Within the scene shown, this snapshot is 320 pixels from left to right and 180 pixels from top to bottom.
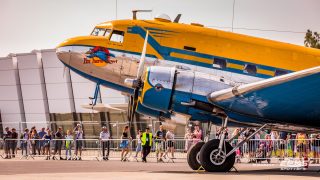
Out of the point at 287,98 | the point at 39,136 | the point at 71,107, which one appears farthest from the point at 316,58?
the point at 71,107

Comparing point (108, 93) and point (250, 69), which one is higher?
point (250, 69)

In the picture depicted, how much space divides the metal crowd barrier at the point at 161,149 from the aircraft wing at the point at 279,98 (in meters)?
8.93

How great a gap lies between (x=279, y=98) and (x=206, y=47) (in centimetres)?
396

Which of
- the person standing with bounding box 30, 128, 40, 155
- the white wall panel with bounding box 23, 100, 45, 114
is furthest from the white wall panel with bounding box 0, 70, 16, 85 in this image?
the person standing with bounding box 30, 128, 40, 155

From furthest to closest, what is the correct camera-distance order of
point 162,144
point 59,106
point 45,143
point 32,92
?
point 32,92 → point 59,106 → point 45,143 → point 162,144

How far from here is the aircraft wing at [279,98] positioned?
1833cm

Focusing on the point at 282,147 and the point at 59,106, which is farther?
the point at 59,106

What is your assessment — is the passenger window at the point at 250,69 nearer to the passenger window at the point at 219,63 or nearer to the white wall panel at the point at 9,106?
the passenger window at the point at 219,63

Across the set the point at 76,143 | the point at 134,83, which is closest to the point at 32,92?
the point at 76,143

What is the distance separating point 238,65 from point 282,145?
9297mm

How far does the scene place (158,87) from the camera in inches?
795

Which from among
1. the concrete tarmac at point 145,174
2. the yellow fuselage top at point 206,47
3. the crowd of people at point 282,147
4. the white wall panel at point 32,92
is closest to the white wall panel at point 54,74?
the white wall panel at point 32,92

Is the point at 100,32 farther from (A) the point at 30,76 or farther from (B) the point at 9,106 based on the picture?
(B) the point at 9,106

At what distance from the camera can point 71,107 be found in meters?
63.6
